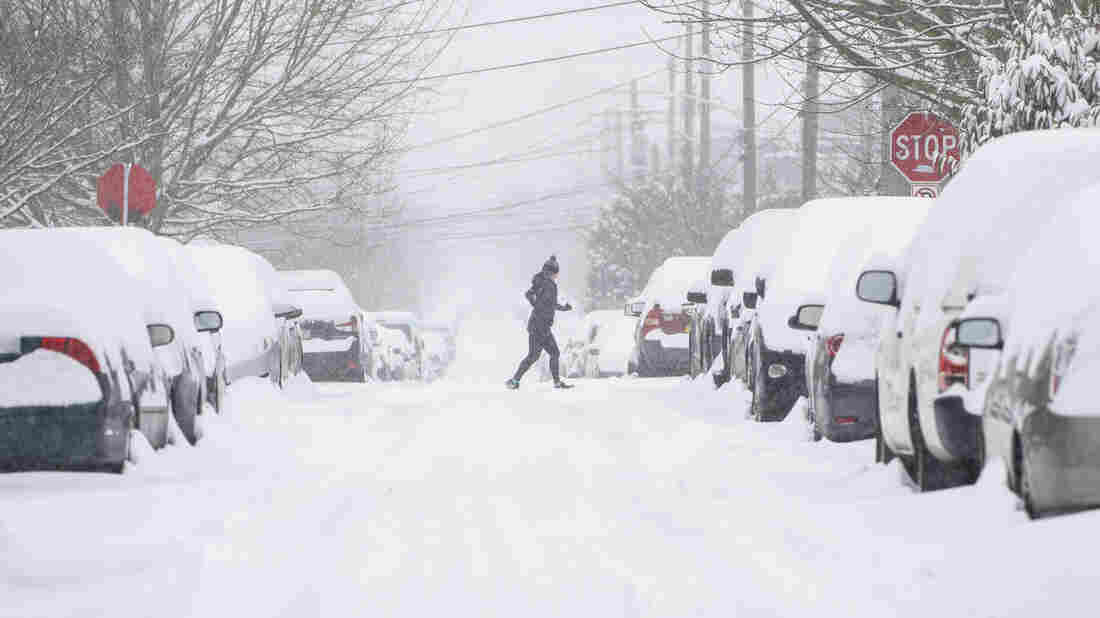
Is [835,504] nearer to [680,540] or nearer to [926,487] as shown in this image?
[926,487]

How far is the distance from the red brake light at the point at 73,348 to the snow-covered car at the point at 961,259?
13.4 ft

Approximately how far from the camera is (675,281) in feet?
84.3

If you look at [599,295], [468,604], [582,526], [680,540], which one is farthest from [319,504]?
[599,295]

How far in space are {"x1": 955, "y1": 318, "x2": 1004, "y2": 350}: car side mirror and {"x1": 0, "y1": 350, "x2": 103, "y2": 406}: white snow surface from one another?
15.1 ft

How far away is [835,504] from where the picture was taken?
30.4 ft

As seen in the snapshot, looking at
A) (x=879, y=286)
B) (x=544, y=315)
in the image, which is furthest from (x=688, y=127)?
(x=879, y=286)

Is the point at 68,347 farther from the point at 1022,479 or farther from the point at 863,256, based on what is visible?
the point at 863,256

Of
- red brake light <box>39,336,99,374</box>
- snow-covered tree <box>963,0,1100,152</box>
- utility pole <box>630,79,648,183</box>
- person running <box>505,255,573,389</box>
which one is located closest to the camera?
red brake light <box>39,336,99,374</box>

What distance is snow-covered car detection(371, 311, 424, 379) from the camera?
39.8 meters

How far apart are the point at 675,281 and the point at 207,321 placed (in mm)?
12951

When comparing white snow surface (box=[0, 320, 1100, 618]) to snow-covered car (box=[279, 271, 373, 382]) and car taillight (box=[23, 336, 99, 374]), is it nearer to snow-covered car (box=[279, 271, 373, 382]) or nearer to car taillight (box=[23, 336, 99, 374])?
car taillight (box=[23, 336, 99, 374])

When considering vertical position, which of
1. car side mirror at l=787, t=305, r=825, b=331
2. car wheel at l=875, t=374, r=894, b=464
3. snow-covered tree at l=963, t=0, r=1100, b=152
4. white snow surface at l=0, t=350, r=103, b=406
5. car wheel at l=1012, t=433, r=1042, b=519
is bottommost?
car wheel at l=875, t=374, r=894, b=464

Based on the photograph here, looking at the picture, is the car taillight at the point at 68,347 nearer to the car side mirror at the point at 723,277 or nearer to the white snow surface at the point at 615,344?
the car side mirror at the point at 723,277

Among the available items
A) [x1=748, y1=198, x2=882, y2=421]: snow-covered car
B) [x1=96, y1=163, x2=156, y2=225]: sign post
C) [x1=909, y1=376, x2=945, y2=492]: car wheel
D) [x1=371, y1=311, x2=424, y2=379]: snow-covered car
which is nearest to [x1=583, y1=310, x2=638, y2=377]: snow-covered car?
[x1=371, y1=311, x2=424, y2=379]: snow-covered car
